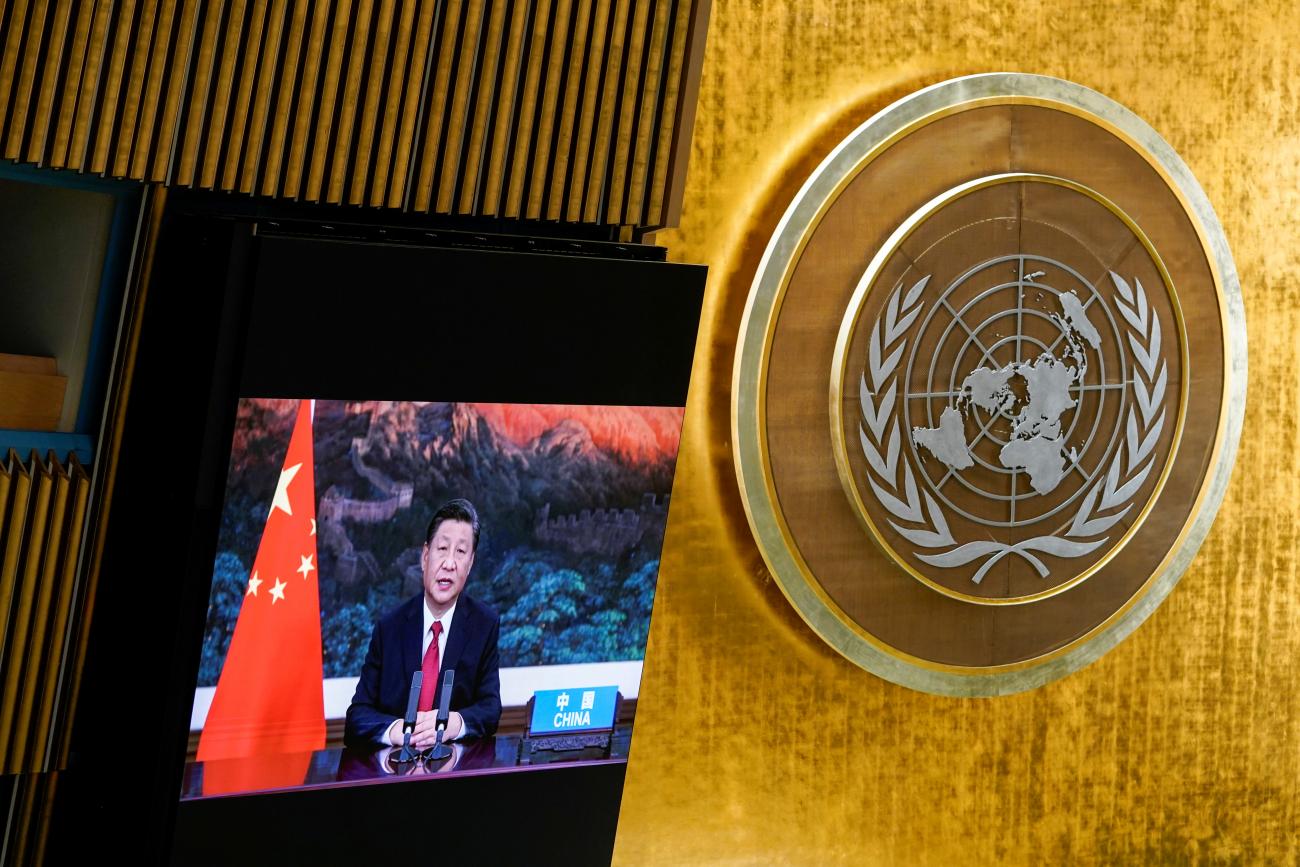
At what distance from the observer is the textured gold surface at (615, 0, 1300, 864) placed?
337cm

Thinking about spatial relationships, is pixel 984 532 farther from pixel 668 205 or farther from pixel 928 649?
pixel 668 205

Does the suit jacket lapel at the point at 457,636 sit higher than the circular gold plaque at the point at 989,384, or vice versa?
the circular gold plaque at the point at 989,384

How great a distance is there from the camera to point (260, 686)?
247 cm

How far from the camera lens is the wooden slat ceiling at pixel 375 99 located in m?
2.32

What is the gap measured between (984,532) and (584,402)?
4.85ft

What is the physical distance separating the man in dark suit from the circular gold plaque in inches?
37.7

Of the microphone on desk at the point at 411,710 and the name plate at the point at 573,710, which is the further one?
the name plate at the point at 573,710

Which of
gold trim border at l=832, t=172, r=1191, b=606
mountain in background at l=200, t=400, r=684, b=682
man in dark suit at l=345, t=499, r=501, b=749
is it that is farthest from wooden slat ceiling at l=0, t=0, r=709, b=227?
gold trim border at l=832, t=172, r=1191, b=606

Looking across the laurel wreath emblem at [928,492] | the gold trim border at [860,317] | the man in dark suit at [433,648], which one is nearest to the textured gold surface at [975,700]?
the gold trim border at [860,317]

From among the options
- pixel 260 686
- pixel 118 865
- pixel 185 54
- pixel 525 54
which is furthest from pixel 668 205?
pixel 118 865

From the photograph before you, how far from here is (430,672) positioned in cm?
264

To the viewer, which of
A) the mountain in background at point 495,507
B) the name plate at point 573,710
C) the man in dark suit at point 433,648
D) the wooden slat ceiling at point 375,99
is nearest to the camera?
the wooden slat ceiling at point 375,99

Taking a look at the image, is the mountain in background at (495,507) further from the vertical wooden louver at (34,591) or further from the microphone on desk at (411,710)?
the vertical wooden louver at (34,591)

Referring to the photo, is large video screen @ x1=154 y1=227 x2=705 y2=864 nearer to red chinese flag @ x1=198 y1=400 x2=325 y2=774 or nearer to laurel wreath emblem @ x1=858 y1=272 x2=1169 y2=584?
red chinese flag @ x1=198 y1=400 x2=325 y2=774
